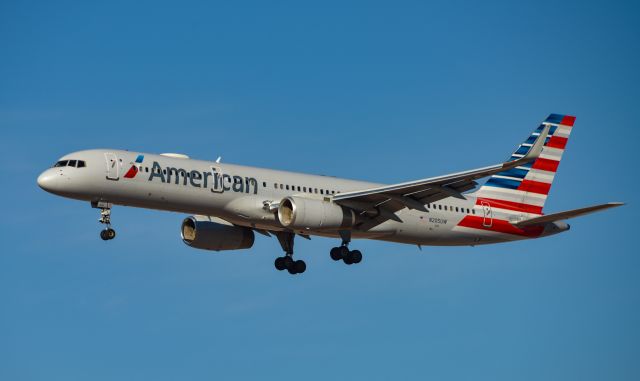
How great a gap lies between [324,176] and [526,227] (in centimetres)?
1115

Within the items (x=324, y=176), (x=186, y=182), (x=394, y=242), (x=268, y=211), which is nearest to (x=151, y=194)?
(x=186, y=182)

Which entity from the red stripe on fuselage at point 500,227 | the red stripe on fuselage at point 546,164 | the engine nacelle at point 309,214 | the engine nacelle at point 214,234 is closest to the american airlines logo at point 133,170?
the engine nacelle at point 309,214

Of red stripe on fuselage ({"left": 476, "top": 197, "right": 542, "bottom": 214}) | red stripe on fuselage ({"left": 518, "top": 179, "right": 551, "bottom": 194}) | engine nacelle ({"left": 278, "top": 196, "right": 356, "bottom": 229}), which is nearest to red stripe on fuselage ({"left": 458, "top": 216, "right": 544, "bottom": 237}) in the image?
red stripe on fuselage ({"left": 476, "top": 197, "right": 542, "bottom": 214})

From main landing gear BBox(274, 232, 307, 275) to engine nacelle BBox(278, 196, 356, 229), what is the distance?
5.28m

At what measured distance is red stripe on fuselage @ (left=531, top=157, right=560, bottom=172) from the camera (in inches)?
2427

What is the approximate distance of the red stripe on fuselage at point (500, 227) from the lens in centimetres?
5747

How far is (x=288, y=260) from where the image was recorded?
5762 cm

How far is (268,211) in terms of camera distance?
5203 centimetres

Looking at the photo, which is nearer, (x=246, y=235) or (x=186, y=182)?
(x=186, y=182)

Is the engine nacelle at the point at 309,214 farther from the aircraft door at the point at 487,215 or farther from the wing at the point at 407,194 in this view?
the aircraft door at the point at 487,215

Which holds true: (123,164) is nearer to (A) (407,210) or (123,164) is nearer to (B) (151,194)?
(B) (151,194)

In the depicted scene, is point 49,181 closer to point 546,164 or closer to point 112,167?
point 112,167

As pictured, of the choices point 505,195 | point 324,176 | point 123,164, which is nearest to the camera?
point 123,164

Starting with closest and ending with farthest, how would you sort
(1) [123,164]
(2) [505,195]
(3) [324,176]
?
(1) [123,164] → (3) [324,176] → (2) [505,195]
